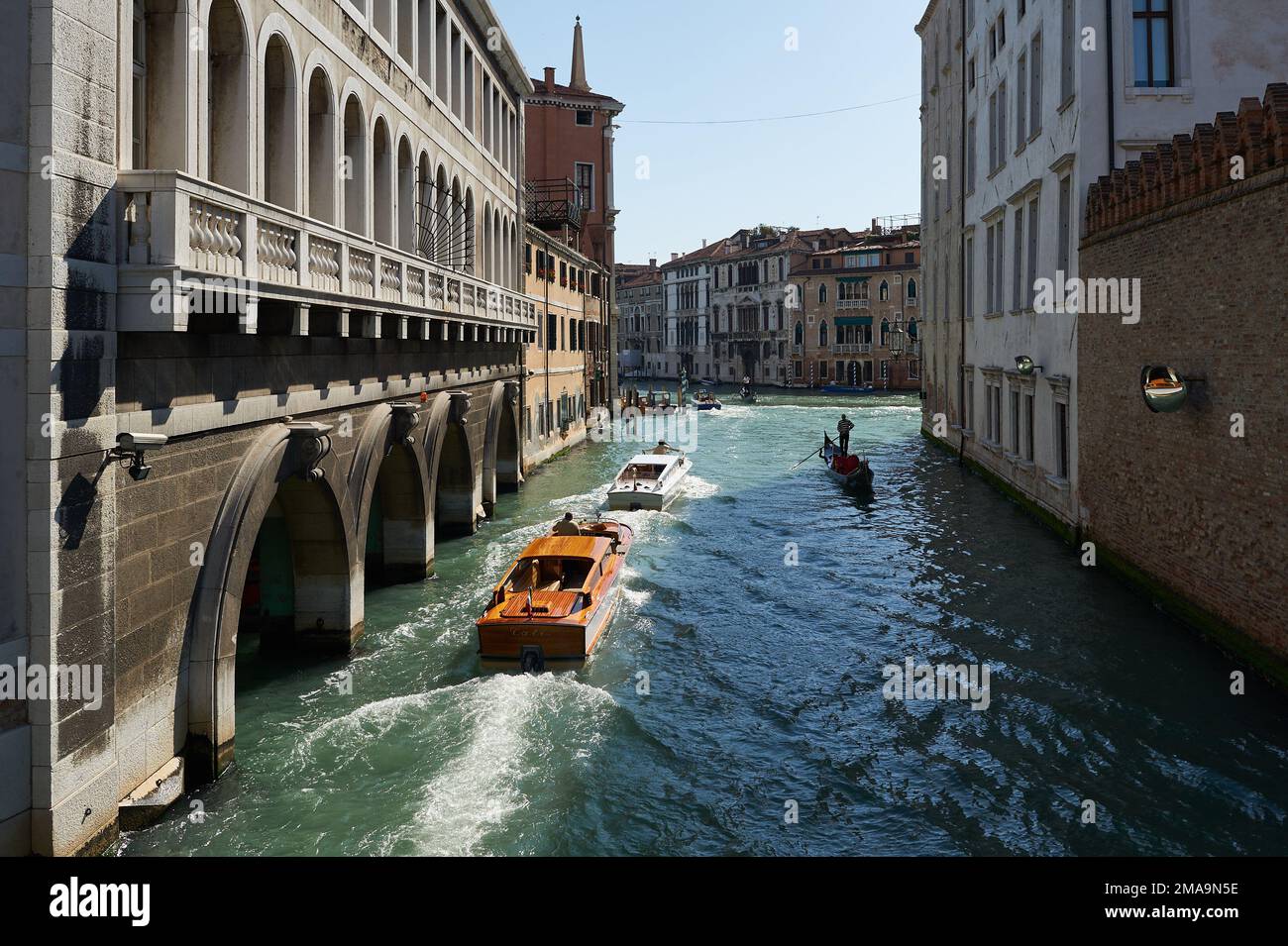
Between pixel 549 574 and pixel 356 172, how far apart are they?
6417 mm

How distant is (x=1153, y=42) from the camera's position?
19.8 m

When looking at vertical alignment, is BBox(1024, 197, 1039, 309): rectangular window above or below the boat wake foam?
above

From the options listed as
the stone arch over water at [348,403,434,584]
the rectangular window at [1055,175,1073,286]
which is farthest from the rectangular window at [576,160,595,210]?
the stone arch over water at [348,403,434,584]

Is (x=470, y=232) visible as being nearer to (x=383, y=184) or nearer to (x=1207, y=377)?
(x=383, y=184)

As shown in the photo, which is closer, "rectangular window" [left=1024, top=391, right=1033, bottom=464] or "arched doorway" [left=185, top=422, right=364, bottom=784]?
"arched doorway" [left=185, top=422, right=364, bottom=784]

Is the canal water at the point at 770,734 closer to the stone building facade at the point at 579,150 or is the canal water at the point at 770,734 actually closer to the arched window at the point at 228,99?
the arched window at the point at 228,99

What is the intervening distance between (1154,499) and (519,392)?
18581 millimetres

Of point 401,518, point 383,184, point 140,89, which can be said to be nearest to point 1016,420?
point 401,518

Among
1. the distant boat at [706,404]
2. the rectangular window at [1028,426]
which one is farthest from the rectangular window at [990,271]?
the distant boat at [706,404]

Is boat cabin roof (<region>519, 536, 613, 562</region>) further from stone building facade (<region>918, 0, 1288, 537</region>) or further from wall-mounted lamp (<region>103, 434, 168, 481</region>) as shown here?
stone building facade (<region>918, 0, 1288, 537</region>)

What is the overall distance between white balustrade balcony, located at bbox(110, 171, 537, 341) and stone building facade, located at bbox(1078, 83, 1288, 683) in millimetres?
10684

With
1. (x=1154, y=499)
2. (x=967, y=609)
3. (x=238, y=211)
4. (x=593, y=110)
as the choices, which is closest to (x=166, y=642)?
(x=238, y=211)

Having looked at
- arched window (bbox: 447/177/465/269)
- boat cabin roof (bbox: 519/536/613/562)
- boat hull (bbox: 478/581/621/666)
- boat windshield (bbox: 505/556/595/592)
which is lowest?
boat hull (bbox: 478/581/621/666)

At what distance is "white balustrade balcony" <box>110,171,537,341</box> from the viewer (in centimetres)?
830
